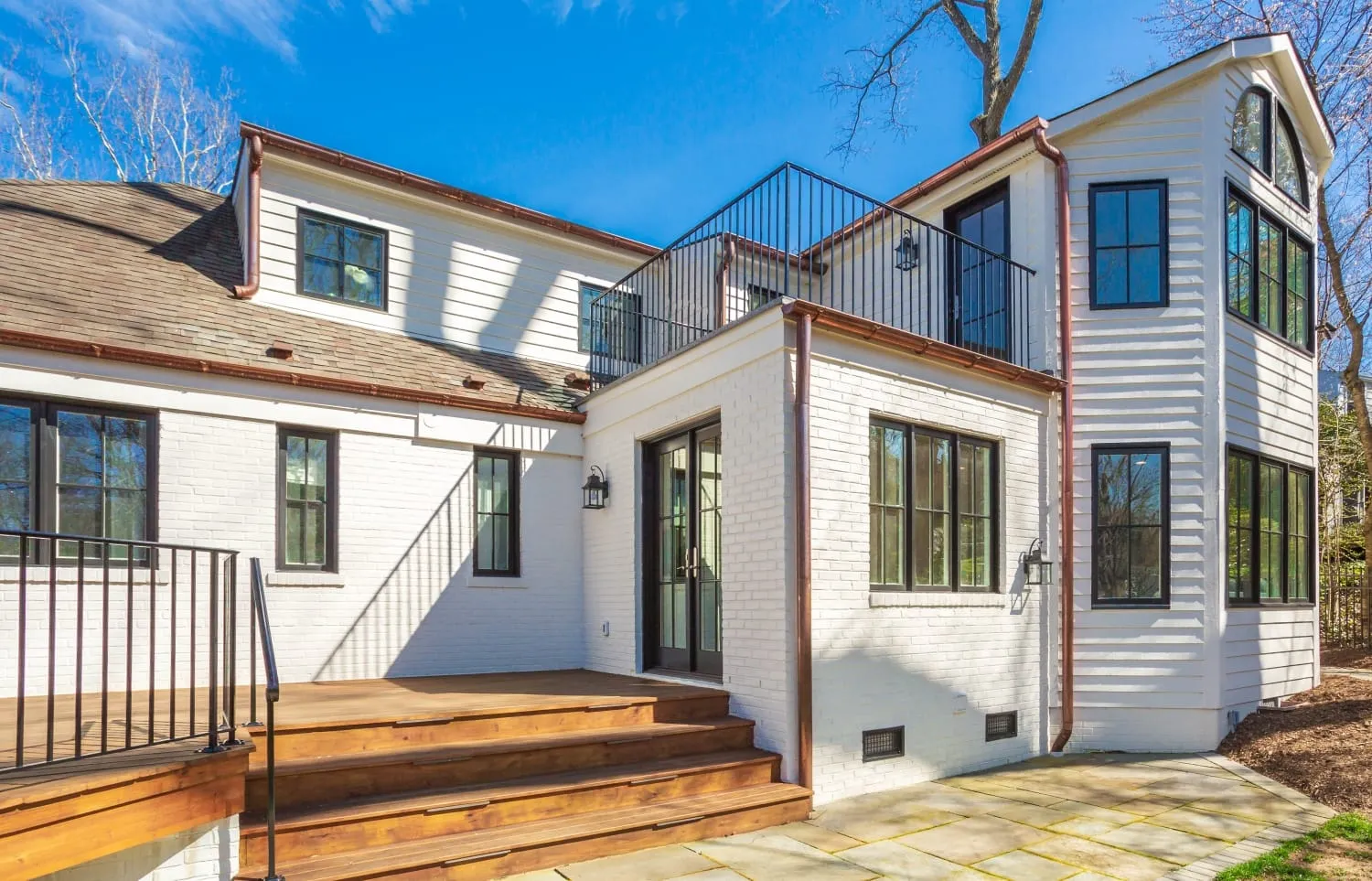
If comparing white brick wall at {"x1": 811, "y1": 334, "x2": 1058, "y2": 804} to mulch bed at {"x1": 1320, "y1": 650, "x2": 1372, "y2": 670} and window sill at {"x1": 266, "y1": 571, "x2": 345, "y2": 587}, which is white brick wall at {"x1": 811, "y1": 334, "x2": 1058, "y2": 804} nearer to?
window sill at {"x1": 266, "y1": 571, "x2": 345, "y2": 587}

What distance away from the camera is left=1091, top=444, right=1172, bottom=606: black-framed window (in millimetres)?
7742

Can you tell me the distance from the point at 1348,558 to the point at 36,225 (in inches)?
846

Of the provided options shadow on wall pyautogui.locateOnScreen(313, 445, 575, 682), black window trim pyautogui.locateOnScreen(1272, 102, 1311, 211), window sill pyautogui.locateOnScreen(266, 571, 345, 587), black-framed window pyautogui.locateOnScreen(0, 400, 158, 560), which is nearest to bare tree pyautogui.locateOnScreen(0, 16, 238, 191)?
black-framed window pyautogui.locateOnScreen(0, 400, 158, 560)

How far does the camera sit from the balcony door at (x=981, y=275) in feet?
27.9

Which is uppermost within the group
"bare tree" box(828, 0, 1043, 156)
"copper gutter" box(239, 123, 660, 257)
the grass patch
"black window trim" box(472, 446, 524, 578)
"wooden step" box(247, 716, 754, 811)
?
"bare tree" box(828, 0, 1043, 156)

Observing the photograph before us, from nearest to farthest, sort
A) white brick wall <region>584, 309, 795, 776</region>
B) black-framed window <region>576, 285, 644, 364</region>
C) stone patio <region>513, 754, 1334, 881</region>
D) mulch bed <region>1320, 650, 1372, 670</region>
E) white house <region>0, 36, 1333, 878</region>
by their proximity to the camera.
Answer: stone patio <region>513, 754, 1334, 881</region> → white brick wall <region>584, 309, 795, 776</region> → white house <region>0, 36, 1333, 878</region> → black-framed window <region>576, 285, 644, 364</region> → mulch bed <region>1320, 650, 1372, 670</region>

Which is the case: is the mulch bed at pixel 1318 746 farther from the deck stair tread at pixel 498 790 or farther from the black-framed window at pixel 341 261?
the black-framed window at pixel 341 261

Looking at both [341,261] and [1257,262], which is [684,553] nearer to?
[341,261]

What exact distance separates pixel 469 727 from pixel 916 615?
3400 millimetres

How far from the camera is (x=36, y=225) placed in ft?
25.1

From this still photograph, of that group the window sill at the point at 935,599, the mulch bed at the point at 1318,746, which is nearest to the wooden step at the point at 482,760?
the window sill at the point at 935,599

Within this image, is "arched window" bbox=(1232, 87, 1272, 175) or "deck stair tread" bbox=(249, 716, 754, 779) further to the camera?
"arched window" bbox=(1232, 87, 1272, 175)

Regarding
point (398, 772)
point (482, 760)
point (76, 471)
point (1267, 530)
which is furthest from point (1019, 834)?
point (76, 471)

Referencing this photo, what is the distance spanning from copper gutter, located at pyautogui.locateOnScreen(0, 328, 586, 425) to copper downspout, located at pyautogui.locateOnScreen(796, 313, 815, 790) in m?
3.42
